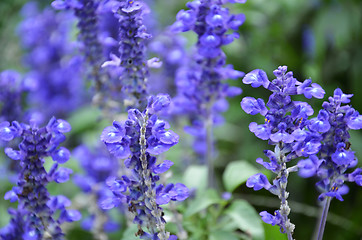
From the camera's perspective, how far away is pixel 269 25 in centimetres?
467

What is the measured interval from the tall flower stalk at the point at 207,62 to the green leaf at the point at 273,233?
1.86 ft

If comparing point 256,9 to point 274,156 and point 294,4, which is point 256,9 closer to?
point 294,4

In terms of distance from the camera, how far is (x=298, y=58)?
4.44 meters

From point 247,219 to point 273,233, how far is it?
0.59 ft

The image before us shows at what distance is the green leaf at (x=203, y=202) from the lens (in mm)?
2527

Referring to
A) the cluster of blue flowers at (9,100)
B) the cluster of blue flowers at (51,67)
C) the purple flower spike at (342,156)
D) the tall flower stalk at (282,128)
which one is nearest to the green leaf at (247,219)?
the tall flower stalk at (282,128)

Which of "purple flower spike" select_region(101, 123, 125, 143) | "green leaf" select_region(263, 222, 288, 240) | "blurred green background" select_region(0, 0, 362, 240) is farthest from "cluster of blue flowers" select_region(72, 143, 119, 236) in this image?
"purple flower spike" select_region(101, 123, 125, 143)

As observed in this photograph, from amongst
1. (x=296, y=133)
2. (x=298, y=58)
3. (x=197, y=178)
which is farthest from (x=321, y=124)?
(x=298, y=58)

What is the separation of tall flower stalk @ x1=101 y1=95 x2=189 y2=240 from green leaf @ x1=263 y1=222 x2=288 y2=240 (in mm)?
748

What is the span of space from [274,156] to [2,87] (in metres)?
2.18

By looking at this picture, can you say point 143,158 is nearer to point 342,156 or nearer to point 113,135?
point 113,135

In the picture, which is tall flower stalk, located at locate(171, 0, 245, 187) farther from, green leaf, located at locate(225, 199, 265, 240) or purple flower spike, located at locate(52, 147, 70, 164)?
purple flower spike, located at locate(52, 147, 70, 164)

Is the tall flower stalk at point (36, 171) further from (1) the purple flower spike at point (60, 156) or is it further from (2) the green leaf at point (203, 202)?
(2) the green leaf at point (203, 202)

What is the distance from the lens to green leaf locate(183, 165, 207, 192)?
301cm
